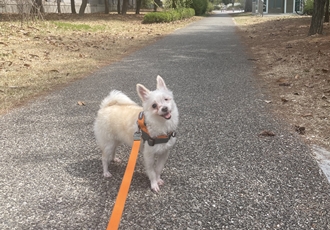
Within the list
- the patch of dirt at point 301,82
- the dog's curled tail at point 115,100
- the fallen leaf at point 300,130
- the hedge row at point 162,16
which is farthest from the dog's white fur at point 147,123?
the hedge row at point 162,16

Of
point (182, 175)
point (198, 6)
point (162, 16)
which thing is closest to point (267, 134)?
point (182, 175)

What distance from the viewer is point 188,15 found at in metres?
35.4

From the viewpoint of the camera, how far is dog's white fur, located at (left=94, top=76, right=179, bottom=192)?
9.25 ft

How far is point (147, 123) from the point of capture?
9.52 ft

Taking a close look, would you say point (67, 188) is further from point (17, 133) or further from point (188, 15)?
point (188, 15)

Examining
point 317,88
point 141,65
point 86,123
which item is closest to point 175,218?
point 86,123

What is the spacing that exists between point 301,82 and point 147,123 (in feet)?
17.5

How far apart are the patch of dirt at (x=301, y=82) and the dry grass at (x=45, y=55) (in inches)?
178

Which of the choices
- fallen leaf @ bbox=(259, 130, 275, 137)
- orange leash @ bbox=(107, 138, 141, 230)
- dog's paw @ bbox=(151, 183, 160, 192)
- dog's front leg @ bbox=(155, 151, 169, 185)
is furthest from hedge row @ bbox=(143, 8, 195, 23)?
orange leash @ bbox=(107, 138, 141, 230)

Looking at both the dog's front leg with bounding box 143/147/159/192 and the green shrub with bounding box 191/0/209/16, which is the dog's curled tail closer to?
the dog's front leg with bounding box 143/147/159/192

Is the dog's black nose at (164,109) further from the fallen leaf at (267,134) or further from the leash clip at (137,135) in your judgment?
the fallen leaf at (267,134)

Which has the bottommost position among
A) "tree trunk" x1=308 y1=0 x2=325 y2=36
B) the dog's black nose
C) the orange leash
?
the orange leash

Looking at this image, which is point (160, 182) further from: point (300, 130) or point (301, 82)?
point (301, 82)

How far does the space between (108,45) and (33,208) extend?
11.5m
